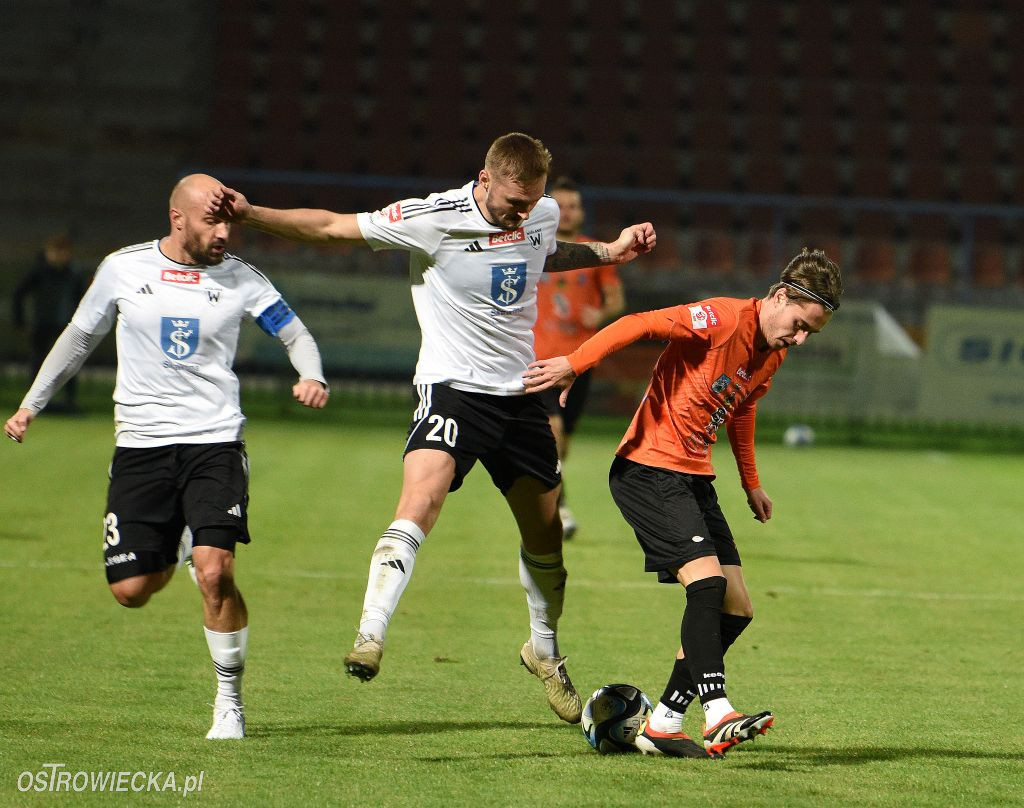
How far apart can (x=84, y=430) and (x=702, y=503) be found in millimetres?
13376

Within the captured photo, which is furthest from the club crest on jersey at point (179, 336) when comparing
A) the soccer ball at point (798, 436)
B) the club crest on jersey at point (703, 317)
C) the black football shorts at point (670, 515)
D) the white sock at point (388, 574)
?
the soccer ball at point (798, 436)

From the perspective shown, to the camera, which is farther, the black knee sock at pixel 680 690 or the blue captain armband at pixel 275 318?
the blue captain armband at pixel 275 318

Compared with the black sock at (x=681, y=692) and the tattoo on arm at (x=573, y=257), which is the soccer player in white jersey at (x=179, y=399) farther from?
the black sock at (x=681, y=692)

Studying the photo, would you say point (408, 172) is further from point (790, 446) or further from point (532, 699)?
point (532, 699)

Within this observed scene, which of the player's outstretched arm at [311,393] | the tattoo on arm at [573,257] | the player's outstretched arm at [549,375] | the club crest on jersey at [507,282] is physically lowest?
the player's outstretched arm at [311,393]

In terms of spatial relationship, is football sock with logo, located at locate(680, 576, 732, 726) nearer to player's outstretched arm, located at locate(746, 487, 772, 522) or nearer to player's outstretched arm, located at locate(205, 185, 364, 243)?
player's outstretched arm, located at locate(746, 487, 772, 522)

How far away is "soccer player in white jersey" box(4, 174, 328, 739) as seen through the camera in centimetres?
526

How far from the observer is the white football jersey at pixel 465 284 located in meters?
5.59

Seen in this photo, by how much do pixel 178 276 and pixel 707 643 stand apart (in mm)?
2258

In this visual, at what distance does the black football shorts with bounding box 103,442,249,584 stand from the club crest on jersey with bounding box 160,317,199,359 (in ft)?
1.09

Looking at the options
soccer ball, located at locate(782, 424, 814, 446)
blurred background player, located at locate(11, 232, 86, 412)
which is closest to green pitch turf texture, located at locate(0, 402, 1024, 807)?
soccer ball, located at locate(782, 424, 814, 446)

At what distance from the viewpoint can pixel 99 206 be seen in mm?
25766

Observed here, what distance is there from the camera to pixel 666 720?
5180mm

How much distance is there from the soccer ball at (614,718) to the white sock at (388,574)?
32.8 inches
